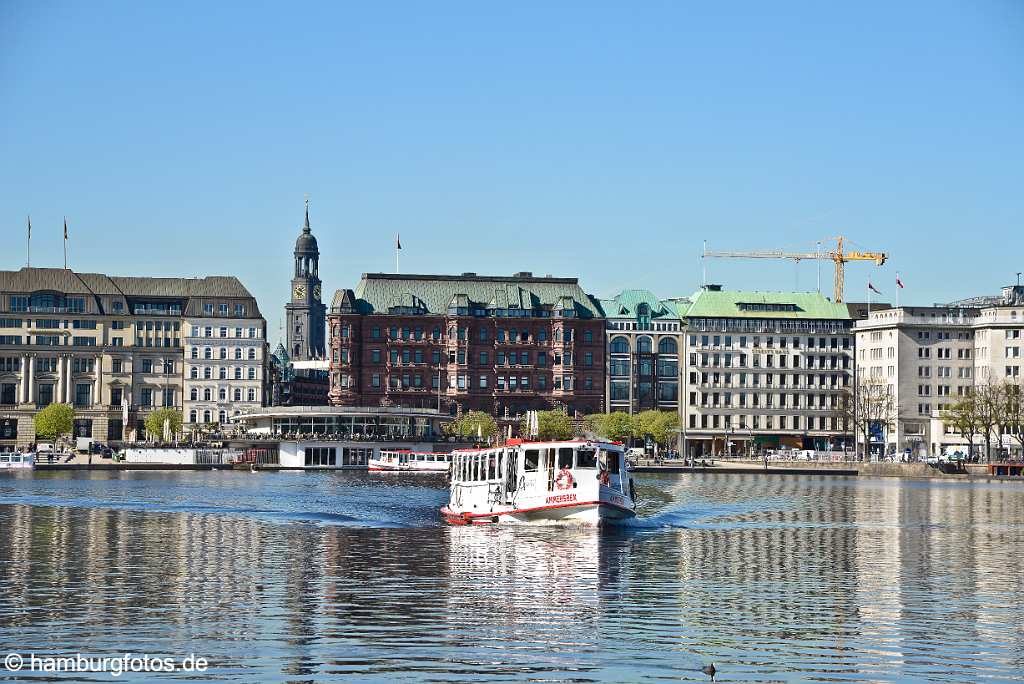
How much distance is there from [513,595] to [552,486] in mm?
33281

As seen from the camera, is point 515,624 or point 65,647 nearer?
point 65,647

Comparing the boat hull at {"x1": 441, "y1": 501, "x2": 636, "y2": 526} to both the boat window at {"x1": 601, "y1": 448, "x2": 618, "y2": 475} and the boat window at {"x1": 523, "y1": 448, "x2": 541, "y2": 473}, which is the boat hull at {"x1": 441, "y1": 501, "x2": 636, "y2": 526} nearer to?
the boat window at {"x1": 523, "y1": 448, "x2": 541, "y2": 473}

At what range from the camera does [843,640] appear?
49.6 m

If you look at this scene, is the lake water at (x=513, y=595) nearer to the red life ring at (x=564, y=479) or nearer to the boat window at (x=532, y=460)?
the red life ring at (x=564, y=479)

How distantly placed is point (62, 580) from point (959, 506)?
8555 centimetres

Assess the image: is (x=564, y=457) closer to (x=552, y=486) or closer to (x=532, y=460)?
(x=552, y=486)

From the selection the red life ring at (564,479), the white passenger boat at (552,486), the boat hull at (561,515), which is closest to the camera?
the boat hull at (561,515)

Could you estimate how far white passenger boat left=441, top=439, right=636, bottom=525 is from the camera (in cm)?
9144

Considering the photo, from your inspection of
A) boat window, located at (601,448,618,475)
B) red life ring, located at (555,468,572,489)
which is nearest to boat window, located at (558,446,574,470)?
red life ring, located at (555,468,572,489)

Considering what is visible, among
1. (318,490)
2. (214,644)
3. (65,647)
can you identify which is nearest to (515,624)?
(214,644)

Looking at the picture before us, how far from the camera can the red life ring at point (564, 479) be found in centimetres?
9219

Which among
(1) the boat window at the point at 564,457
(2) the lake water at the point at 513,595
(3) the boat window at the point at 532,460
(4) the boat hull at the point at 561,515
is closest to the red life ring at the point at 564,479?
(1) the boat window at the point at 564,457

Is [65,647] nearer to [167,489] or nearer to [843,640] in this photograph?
[843,640]

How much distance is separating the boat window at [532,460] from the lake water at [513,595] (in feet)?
14.3
